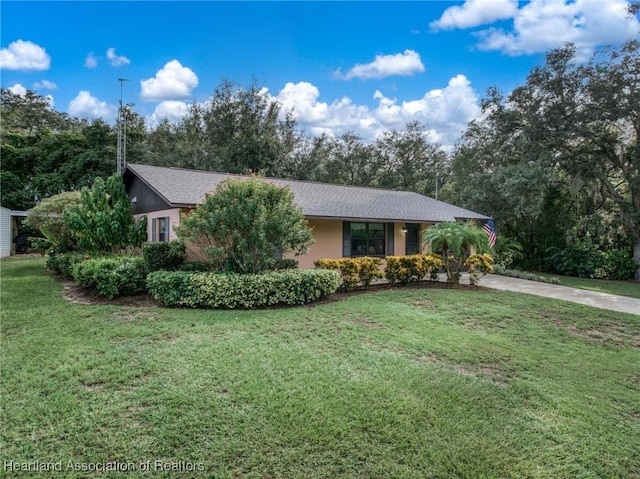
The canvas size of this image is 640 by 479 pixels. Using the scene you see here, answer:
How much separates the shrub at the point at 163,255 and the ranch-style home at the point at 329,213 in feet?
4.15

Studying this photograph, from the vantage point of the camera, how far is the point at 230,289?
753 centimetres

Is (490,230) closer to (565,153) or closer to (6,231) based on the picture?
(565,153)

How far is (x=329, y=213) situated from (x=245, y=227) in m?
4.53

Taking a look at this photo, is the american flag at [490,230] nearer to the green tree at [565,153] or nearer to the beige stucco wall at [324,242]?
the green tree at [565,153]

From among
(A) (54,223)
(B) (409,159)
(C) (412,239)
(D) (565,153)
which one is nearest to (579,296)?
(C) (412,239)

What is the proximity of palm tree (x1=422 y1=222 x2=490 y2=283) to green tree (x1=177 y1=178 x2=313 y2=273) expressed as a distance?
409cm

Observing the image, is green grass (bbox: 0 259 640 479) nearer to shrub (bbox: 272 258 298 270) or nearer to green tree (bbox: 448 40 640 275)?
shrub (bbox: 272 258 298 270)

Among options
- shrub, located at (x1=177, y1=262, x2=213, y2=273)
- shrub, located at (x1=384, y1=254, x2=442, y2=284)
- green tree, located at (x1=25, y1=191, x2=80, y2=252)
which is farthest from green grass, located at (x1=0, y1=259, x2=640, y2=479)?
green tree, located at (x1=25, y1=191, x2=80, y2=252)

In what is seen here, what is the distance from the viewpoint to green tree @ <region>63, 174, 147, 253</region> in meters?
10.6

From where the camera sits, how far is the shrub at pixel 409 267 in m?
10.4

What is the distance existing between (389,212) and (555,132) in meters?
8.67

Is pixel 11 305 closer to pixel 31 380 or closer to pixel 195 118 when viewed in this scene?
pixel 31 380

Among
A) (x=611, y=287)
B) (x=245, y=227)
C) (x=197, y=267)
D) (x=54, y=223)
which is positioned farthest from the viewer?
(x=54, y=223)

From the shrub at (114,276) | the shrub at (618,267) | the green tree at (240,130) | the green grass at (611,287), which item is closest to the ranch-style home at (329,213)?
the shrub at (114,276)
